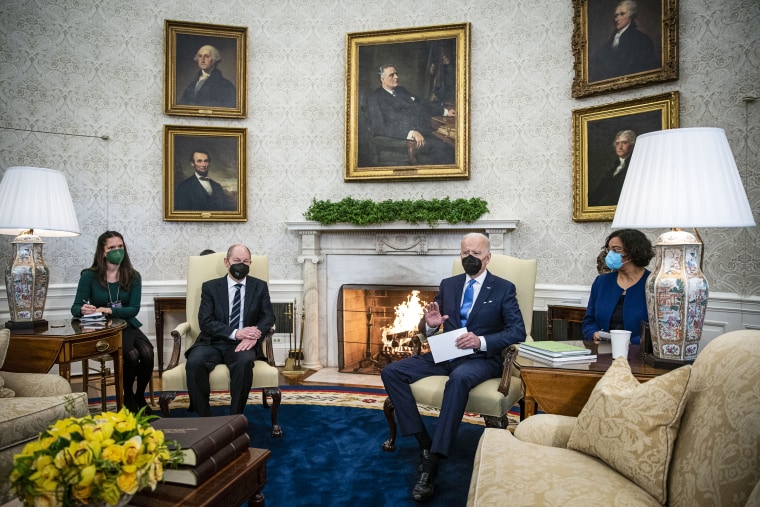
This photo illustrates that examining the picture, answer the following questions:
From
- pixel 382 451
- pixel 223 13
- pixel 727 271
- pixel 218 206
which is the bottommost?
pixel 382 451

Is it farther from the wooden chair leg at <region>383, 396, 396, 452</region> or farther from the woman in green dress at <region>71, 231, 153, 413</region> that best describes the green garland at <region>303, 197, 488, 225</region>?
the wooden chair leg at <region>383, 396, 396, 452</region>

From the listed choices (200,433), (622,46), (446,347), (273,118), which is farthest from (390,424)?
(622,46)

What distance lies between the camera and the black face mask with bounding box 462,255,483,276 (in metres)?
3.38

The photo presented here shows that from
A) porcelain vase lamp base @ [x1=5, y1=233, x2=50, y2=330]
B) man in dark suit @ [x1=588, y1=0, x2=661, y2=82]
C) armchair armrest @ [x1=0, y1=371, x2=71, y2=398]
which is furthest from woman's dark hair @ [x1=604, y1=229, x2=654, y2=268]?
porcelain vase lamp base @ [x1=5, y1=233, x2=50, y2=330]

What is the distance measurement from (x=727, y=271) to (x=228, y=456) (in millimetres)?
4086

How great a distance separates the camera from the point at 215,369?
137 inches

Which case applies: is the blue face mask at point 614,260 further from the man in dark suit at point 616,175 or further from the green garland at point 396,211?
the green garland at point 396,211

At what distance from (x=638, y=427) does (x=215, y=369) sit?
8.80ft

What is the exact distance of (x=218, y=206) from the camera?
573cm

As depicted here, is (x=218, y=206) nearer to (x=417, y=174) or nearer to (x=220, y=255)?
(x=220, y=255)

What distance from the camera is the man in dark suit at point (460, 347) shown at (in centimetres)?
276

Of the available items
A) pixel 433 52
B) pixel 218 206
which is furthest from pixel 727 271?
pixel 218 206

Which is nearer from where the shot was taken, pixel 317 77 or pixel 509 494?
pixel 509 494

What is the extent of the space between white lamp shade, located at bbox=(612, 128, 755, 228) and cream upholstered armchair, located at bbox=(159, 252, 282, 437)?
250 cm
